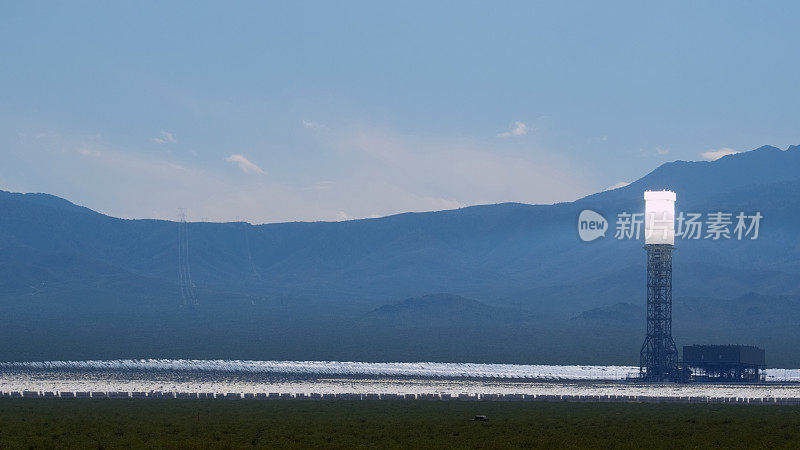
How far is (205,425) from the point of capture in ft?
232

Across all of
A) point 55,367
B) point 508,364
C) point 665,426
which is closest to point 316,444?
point 665,426

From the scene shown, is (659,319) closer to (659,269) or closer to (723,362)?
(659,269)

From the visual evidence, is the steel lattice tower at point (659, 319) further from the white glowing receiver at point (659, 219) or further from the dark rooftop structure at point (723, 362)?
the dark rooftop structure at point (723, 362)

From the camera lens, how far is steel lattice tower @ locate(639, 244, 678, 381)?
127 m

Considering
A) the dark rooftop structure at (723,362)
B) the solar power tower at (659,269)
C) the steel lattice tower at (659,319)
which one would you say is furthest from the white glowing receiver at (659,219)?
the dark rooftop structure at (723,362)

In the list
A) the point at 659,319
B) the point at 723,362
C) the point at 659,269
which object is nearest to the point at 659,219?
the point at 659,269

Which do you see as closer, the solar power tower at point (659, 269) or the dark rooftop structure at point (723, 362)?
the solar power tower at point (659, 269)

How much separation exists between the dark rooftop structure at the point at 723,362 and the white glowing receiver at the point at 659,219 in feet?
43.3

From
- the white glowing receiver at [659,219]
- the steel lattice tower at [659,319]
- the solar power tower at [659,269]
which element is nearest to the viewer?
the white glowing receiver at [659,219]

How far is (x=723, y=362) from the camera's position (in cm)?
12900

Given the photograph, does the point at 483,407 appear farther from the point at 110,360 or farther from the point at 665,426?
the point at 110,360

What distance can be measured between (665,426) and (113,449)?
→ 34584mm

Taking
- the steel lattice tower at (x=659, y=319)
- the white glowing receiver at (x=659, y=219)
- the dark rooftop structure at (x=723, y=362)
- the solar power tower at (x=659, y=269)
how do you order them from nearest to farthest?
the white glowing receiver at (x=659, y=219) → the solar power tower at (x=659, y=269) → the steel lattice tower at (x=659, y=319) → the dark rooftop structure at (x=723, y=362)

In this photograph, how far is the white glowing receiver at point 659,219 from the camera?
126 metres
